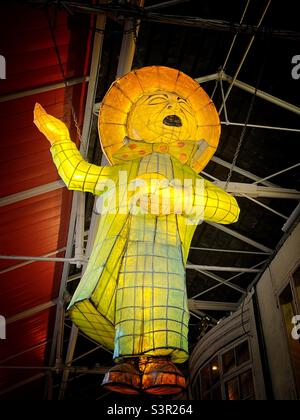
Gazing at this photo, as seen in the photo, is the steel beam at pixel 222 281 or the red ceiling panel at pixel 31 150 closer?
the red ceiling panel at pixel 31 150

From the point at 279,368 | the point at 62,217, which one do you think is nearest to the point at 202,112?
the point at 279,368

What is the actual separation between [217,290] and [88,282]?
27.6 ft

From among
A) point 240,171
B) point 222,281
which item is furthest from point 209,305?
point 240,171

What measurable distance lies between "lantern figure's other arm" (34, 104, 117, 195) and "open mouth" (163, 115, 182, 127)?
22.6 inches

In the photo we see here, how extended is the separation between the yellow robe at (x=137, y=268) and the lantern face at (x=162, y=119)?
0.64 ft

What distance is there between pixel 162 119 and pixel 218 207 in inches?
34.3

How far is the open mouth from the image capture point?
10.7 ft

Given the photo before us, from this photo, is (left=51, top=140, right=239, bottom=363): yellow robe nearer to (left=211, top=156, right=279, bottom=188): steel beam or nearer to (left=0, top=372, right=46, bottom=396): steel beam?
(left=211, top=156, right=279, bottom=188): steel beam

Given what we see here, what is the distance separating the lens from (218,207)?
3.03 meters

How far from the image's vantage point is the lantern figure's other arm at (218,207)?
301cm
